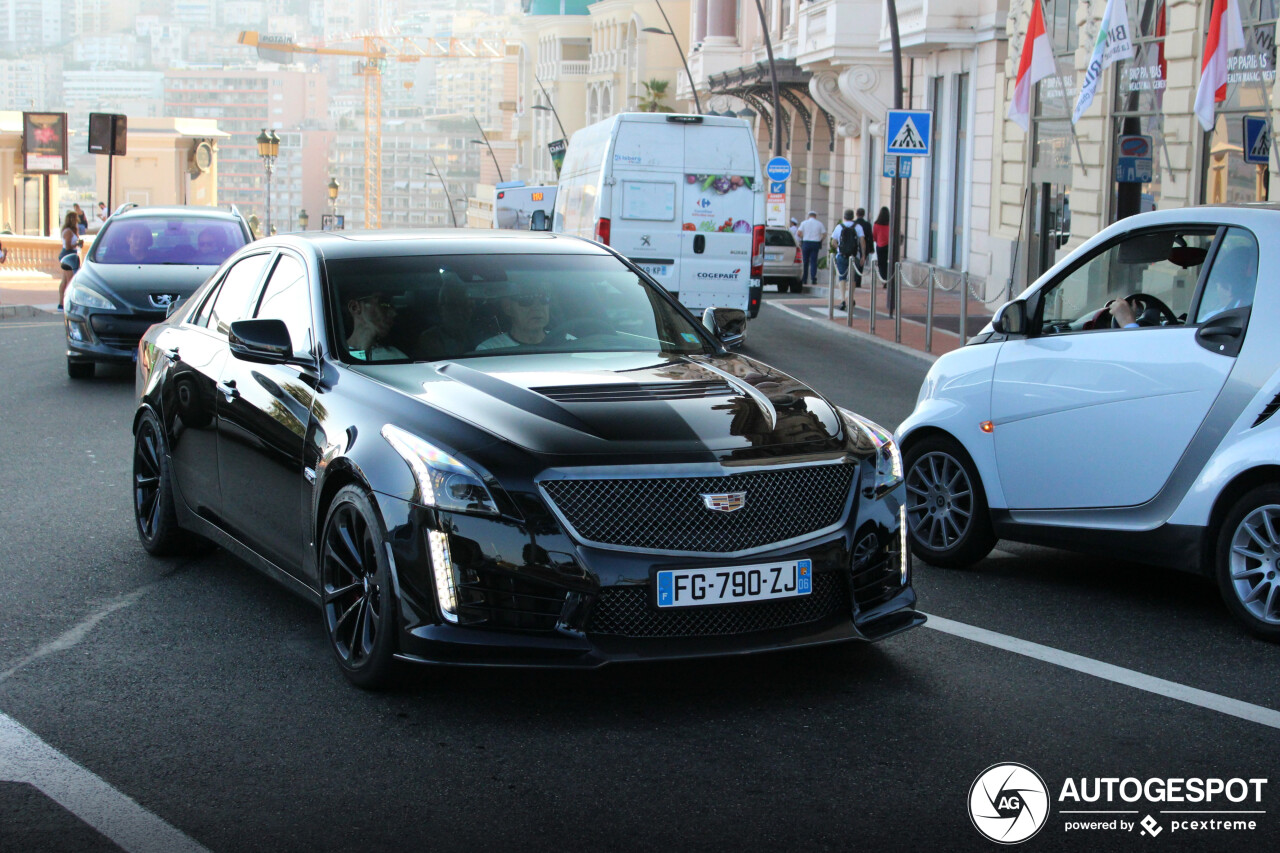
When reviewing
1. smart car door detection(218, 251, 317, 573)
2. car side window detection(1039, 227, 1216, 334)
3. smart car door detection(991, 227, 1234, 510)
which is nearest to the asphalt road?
smart car door detection(218, 251, 317, 573)

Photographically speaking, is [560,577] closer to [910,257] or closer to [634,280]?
[634,280]

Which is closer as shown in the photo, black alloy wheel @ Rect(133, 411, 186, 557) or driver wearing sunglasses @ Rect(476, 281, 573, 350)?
driver wearing sunglasses @ Rect(476, 281, 573, 350)

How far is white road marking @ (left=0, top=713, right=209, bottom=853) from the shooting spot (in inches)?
153

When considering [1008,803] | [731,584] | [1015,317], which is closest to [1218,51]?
[1015,317]

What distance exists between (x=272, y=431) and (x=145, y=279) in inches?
392

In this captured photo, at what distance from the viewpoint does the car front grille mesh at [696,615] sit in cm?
477

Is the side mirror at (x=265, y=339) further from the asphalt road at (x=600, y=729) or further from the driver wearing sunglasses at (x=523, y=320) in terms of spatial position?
the asphalt road at (x=600, y=729)

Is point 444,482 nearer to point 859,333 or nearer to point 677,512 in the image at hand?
point 677,512

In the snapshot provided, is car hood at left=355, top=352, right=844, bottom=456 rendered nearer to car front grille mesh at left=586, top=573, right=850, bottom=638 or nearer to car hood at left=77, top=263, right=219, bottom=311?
car front grille mesh at left=586, top=573, right=850, bottom=638

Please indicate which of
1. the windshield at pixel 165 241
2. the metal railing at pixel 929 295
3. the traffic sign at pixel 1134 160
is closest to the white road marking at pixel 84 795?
the windshield at pixel 165 241

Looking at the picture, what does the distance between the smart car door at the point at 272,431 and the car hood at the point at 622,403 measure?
364 mm

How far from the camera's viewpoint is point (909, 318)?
25.1m

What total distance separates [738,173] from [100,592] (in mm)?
14033

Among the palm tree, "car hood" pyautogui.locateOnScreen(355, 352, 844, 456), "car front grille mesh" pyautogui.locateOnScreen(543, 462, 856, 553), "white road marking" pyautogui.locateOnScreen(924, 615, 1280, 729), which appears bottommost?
"white road marking" pyautogui.locateOnScreen(924, 615, 1280, 729)
